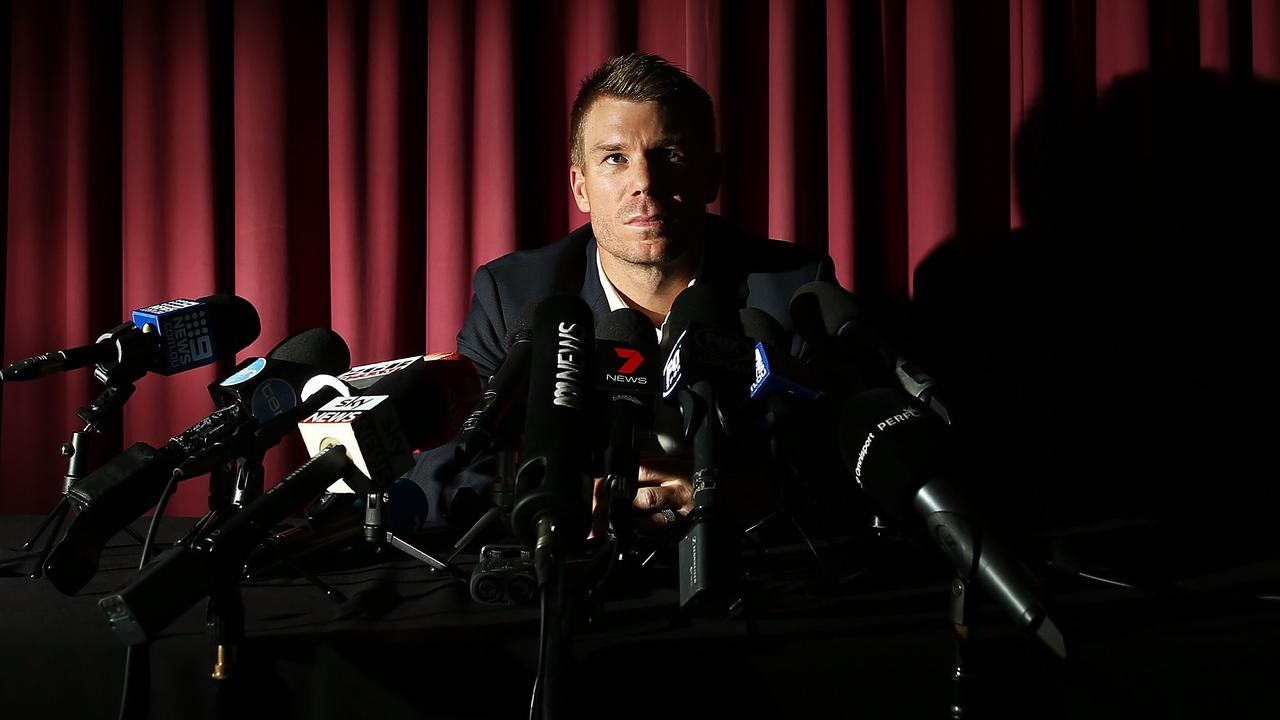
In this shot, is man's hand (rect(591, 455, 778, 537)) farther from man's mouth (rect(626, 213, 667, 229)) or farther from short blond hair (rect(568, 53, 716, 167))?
short blond hair (rect(568, 53, 716, 167))

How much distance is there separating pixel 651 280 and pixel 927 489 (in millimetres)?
1135

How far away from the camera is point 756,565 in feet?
4.27

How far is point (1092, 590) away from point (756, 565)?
1.54 ft

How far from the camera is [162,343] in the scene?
112 centimetres

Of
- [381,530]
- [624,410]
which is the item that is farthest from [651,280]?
[624,410]

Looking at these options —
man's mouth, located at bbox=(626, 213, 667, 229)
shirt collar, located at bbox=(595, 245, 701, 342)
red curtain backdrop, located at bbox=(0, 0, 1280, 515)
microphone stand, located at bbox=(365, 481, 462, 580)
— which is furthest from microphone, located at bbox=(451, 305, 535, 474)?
red curtain backdrop, located at bbox=(0, 0, 1280, 515)

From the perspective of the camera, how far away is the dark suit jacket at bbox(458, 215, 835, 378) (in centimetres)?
173

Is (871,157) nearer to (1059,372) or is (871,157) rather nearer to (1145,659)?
(1059,372)

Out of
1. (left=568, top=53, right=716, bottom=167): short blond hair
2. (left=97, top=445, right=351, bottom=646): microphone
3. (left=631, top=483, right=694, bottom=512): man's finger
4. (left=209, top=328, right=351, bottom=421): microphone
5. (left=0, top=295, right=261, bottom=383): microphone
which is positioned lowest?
(left=631, top=483, right=694, bottom=512): man's finger

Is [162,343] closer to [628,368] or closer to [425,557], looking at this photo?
[425,557]

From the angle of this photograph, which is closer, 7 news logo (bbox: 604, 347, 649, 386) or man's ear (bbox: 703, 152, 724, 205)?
7 news logo (bbox: 604, 347, 649, 386)

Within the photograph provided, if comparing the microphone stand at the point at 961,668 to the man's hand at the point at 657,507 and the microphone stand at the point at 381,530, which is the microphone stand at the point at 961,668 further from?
the microphone stand at the point at 381,530

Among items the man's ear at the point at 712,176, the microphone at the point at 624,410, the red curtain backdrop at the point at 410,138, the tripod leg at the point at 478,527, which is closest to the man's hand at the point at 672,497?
the tripod leg at the point at 478,527

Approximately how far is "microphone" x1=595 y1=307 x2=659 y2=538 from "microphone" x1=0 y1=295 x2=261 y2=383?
Answer: 0.62 m
